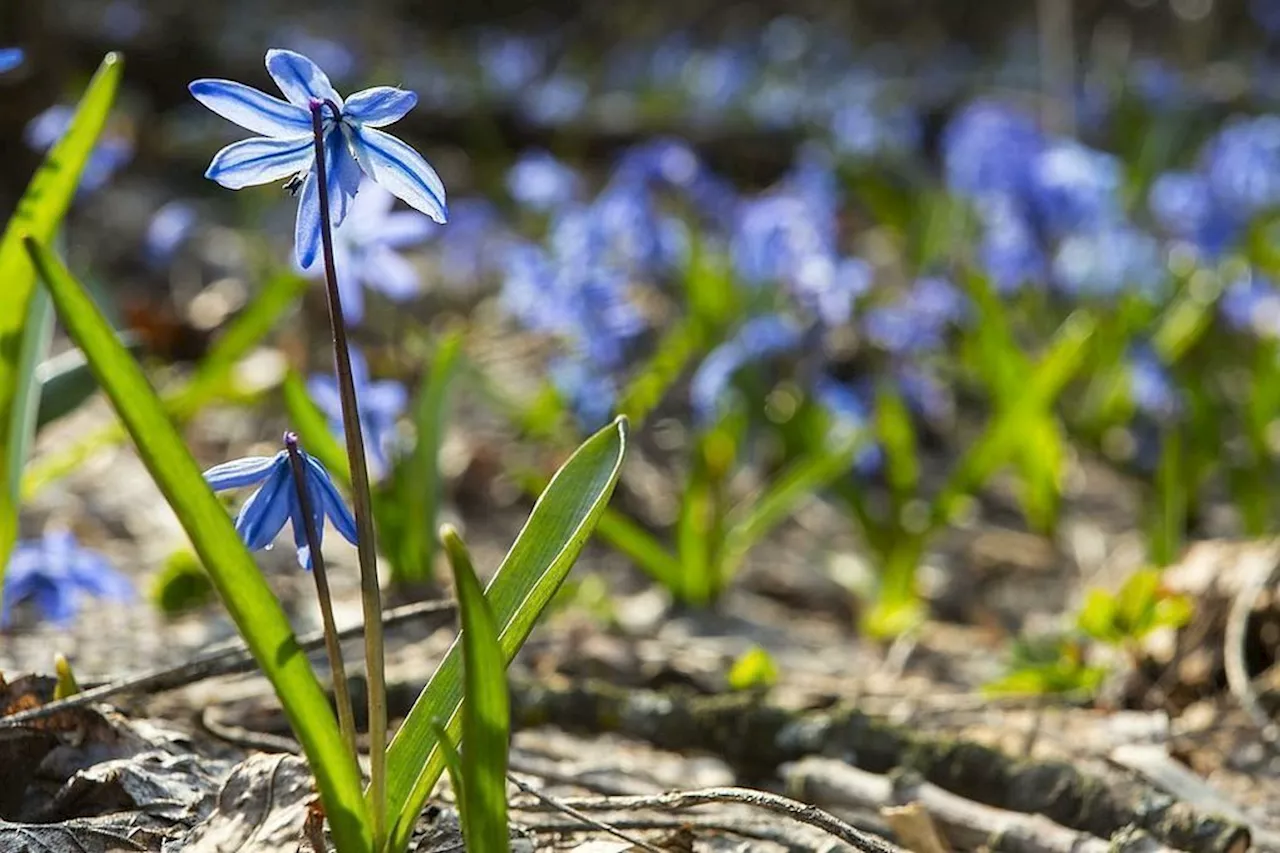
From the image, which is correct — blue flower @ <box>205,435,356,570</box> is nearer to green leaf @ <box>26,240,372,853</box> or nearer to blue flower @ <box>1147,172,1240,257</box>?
green leaf @ <box>26,240,372,853</box>

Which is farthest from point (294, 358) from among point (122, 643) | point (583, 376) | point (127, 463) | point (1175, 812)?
point (1175, 812)

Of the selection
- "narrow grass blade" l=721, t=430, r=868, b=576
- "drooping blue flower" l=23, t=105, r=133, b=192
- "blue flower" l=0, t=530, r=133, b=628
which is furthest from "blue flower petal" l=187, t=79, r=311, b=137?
"drooping blue flower" l=23, t=105, r=133, b=192

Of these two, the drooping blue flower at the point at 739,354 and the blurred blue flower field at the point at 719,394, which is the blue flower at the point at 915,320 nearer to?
the blurred blue flower field at the point at 719,394

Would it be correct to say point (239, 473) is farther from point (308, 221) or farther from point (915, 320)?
point (915, 320)

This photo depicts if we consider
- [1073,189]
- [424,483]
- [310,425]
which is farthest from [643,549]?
[1073,189]

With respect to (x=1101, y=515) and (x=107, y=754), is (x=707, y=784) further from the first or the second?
(x=1101, y=515)

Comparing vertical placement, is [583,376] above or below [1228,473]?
above
